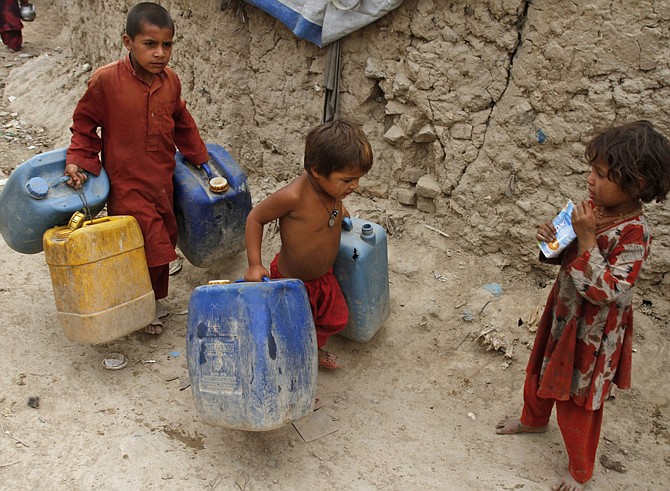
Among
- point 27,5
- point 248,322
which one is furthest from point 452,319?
point 27,5

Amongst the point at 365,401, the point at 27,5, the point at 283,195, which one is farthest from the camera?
→ the point at 27,5

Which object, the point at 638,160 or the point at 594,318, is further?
the point at 594,318

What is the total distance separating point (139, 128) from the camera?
306 centimetres

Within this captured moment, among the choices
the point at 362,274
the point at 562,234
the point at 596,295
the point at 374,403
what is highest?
the point at 562,234

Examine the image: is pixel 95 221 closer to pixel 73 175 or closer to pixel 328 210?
pixel 73 175

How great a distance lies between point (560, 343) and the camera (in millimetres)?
2406

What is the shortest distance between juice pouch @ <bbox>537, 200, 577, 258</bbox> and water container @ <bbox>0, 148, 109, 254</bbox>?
6.42 feet

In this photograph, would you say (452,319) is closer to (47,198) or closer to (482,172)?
(482,172)

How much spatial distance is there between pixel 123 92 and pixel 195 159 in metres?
0.51

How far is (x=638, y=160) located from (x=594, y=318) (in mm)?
588

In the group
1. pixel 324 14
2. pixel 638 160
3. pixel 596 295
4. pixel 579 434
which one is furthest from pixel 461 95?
pixel 579 434

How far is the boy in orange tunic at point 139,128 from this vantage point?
9.60ft

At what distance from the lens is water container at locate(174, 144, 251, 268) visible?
329cm

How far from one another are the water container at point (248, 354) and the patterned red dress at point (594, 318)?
3.12 feet
